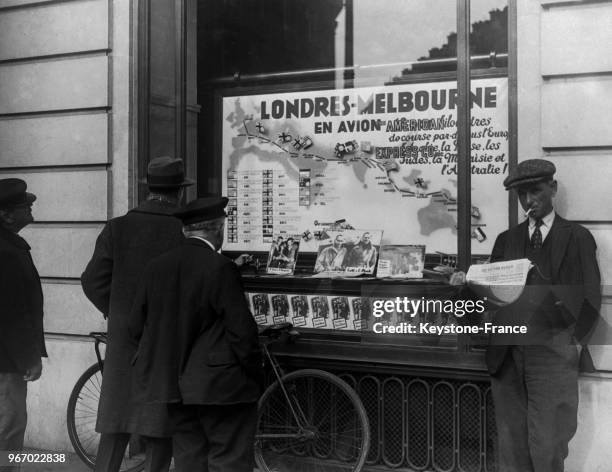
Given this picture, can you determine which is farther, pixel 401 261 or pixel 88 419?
pixel 88 419

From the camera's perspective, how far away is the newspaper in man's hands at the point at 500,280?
4.87 meters

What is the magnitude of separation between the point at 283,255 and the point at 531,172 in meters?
2.31

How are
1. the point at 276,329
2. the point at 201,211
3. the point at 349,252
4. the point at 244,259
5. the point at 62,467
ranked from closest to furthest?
1. the point at 201,211
2. the point at 276,329
3. the point at 62,467
4. the point at 349,252
5. the point at 244,259

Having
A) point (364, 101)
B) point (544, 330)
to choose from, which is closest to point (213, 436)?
point (544, 330)

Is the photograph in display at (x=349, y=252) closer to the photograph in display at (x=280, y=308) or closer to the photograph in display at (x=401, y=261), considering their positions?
the photograph in display at (x=401, y=261)

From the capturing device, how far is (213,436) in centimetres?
419

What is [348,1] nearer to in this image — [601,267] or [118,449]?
[601,267]

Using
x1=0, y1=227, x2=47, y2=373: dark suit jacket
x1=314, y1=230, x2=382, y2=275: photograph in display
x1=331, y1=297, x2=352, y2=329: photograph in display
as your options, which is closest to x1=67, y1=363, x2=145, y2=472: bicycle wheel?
x1=0, y1=227, x2=47, y2=373: dark suit jacket

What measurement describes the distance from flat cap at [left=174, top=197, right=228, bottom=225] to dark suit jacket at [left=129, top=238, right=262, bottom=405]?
0.12 m

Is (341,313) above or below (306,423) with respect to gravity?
above

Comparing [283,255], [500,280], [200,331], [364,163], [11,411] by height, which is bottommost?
[11,411]

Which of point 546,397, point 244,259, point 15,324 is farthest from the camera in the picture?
point 244,259

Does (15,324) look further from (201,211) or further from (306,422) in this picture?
(306,422)

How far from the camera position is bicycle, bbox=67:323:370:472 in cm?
578
